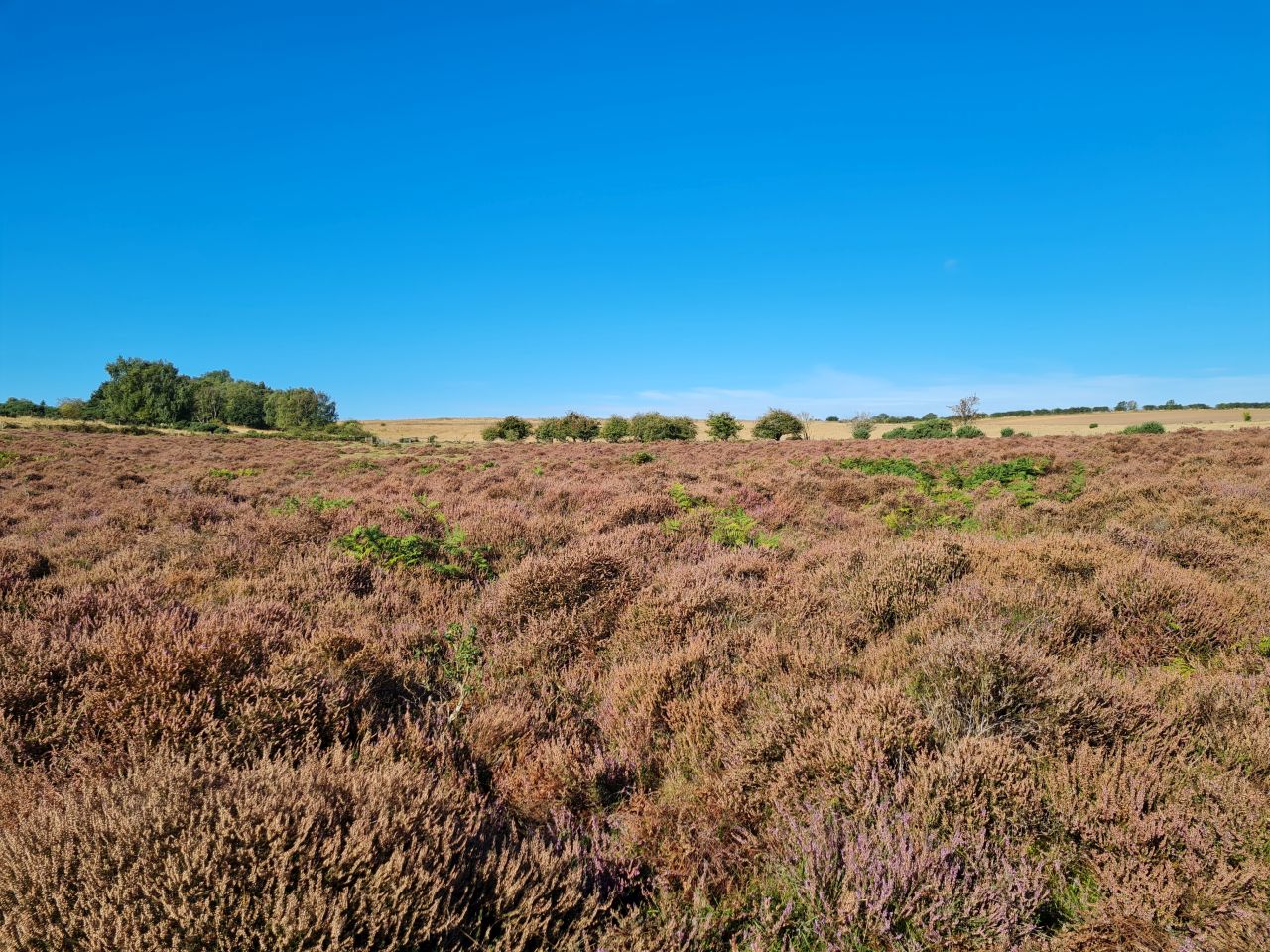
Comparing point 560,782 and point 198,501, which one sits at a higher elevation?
point 198,501

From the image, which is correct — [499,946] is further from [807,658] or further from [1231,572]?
[1231,572]

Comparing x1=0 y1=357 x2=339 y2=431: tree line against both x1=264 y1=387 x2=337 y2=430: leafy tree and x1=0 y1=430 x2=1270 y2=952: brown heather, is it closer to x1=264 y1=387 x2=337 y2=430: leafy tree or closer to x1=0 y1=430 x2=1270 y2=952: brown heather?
x1=264 y1=387 x2=337 y2=430: leafy tree

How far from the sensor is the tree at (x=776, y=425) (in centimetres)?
5866

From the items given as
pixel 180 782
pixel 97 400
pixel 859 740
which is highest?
pixel 97 400

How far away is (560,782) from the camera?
111 inches

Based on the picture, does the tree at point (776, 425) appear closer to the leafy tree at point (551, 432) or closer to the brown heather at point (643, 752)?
the leafy tree at point (551, 432)

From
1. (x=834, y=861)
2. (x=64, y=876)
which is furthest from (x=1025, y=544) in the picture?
(x=64, y=876)

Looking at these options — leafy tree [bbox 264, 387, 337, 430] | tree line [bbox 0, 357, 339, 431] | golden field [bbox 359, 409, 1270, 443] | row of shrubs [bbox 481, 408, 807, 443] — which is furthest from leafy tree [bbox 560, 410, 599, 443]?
leafy tree [bbox 264, 387, 337, 430]

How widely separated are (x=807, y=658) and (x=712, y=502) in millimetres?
7180

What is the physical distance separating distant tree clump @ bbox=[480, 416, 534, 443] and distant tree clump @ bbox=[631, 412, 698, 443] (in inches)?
521

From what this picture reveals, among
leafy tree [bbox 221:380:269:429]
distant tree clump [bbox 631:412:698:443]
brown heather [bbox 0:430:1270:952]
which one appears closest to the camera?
brown heather [bbox 0:430:1270:952]

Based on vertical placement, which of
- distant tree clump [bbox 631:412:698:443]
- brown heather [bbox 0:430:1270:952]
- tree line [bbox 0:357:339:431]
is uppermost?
tree line [bbox 0:357:339:431]

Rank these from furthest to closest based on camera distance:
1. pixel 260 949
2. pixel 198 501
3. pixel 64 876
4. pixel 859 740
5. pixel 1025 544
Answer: pixel 198 501, pixel 1025 544, pixel 859 740, pixel 64 876, pixel 260 949

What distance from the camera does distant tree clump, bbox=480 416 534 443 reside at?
6097 cm
